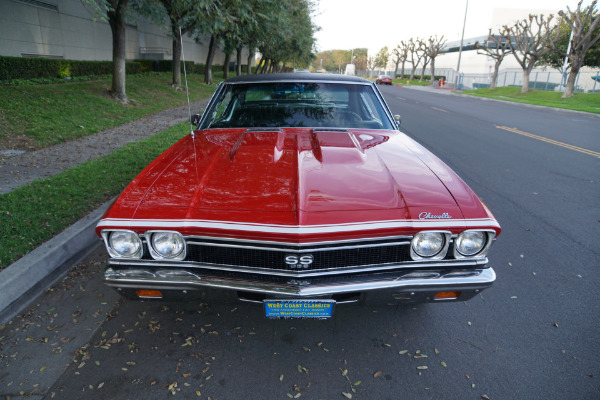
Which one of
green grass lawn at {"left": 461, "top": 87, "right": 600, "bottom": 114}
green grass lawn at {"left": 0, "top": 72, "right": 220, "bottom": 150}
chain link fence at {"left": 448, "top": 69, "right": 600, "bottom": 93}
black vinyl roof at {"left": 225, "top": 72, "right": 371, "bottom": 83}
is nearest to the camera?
black vinyl roof at {"left": 225, "top": 72, "right": 371, "bottom": 83}

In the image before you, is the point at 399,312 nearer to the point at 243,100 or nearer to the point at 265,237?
the point at 265,237

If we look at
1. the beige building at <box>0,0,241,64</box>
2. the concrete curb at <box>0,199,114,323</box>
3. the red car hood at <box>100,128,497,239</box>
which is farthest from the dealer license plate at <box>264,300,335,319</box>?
the beige building at <box>0,0,241,64</box>

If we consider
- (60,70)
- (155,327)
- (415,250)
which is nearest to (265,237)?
(415,250)

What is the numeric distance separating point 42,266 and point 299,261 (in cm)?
244

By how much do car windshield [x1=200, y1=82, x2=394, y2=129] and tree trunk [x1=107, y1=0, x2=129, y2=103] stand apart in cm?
1038

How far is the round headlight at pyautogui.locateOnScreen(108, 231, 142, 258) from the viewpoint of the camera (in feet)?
7.23

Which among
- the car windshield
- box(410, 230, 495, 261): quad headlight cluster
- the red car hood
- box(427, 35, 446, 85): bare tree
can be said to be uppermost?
box(427, 35, 446, 85): bare tree

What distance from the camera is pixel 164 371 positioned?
90.4 inches

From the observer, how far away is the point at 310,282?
2.17 metres

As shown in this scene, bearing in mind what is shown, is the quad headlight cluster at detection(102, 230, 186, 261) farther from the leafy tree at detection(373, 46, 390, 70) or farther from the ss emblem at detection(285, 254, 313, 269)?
the leafy tree at detection(373, 46, 390, 70)

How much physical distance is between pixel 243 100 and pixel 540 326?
3298 mm

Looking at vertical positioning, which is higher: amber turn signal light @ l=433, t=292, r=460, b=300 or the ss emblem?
the ss emblem

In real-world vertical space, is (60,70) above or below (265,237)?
above

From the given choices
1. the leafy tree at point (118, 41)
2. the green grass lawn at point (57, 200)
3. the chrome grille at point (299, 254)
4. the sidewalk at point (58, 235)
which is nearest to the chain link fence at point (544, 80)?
the leafy tree at point (118, 41)
